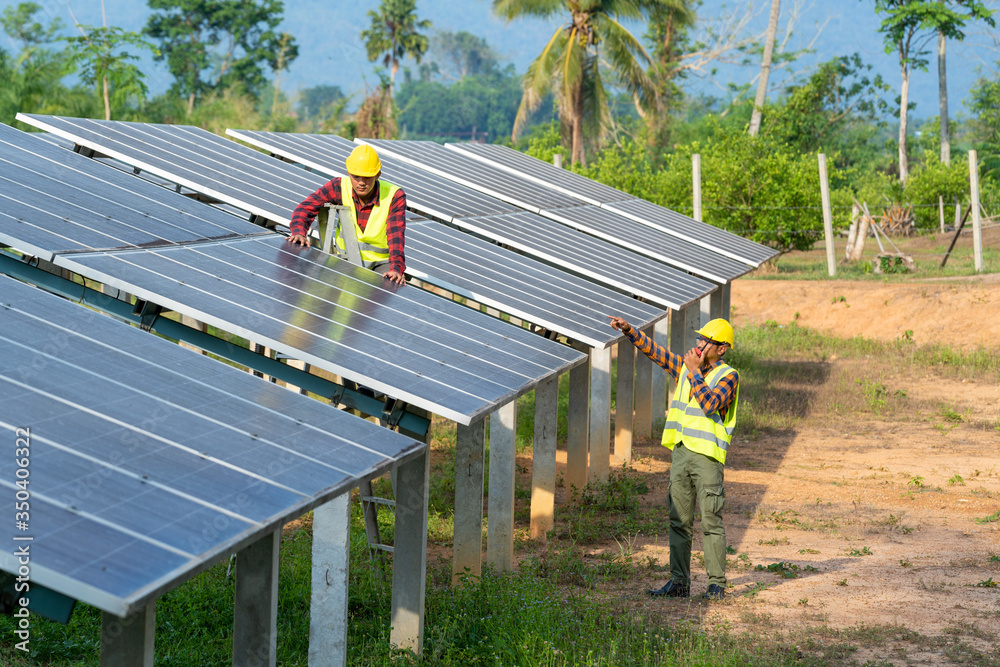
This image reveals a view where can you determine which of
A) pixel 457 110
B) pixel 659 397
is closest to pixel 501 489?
pixel 659 397

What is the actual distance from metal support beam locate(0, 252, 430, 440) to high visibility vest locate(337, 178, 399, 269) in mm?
2195

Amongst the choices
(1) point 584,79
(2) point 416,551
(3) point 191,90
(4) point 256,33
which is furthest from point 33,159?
(4) point 256,33

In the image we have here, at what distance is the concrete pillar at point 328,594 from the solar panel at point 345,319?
0.96 metres

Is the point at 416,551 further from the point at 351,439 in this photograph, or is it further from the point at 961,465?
the point at 961,465

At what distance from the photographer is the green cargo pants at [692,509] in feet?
25.4

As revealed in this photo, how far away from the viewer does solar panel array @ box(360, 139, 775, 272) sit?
14719 millimetres

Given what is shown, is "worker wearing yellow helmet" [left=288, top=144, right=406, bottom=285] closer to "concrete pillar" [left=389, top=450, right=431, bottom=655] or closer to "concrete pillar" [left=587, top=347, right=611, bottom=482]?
"concrete pillar" [left=389, top=450, right=431, bottom=655]

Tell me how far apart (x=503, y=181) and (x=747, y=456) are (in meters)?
5.85

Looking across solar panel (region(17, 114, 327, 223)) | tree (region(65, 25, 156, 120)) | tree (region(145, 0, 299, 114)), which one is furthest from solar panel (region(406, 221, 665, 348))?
tree (region(145, 0, 299, 114))

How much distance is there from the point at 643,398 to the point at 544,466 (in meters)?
4.65

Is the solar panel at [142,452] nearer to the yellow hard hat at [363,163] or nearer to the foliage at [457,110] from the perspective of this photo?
the yellow hard hat at [363,163]

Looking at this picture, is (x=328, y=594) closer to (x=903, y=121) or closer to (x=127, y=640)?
(x=127, y=640)

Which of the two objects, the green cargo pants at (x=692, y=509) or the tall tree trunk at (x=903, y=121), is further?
the tall tree trunk at (x=903, y=121)

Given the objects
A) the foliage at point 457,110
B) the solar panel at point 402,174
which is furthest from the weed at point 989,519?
the foliage at point 457,110
